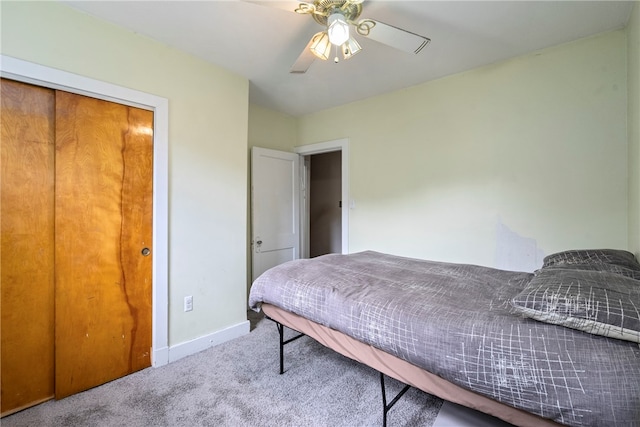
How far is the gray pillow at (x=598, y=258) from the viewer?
1.46m

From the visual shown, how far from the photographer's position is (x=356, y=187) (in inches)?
127

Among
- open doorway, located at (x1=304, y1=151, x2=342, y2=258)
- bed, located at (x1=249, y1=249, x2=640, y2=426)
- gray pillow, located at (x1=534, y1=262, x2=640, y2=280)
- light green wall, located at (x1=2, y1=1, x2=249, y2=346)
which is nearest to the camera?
bed, located at (x1=249, y1=249, x2=640, y2=426)

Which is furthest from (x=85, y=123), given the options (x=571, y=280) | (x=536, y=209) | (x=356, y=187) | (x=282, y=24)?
(x=536, y=209)

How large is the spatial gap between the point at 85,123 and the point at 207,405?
203cm

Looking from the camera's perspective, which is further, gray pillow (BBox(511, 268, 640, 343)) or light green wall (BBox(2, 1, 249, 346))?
light green wall (BBox(2, 1, 249, 346))

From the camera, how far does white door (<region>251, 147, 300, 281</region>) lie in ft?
10.6

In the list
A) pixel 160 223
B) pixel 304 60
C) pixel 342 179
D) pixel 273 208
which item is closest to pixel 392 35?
pixel 304 60

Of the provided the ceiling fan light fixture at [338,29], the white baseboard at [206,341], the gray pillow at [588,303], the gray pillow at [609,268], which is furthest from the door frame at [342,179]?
the gray pillow at [588,303]

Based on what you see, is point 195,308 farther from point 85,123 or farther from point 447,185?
point 447,185

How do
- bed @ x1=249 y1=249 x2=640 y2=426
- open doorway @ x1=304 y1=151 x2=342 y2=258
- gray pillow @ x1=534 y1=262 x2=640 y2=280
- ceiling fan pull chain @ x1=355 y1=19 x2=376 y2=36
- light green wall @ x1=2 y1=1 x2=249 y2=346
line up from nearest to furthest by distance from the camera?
bed @ x1=249 y1=249 x2=640 y2=426
gray pillow @ x1=534 y1=262 x2=640 y2=280
ceiling fan pull chain @ x1=355 y1=19 x2=376 y2=36
light green wall @ x1=2 y1=1 x2=249 y2=346
open doorway @ x1=304 y1=151 x2=342 y2=258

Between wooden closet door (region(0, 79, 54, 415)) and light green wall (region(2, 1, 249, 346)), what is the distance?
345mm

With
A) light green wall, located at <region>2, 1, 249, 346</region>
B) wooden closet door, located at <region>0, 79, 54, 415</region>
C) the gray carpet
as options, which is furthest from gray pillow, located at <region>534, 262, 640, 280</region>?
wooden closet door, located at <region>0, 79, 54, 415</region>

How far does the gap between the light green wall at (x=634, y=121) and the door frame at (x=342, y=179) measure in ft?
7.53

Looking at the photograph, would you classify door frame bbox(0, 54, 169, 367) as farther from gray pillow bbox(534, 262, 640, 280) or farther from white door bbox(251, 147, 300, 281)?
gray pillow bbox(534, 262, 640, 280)
